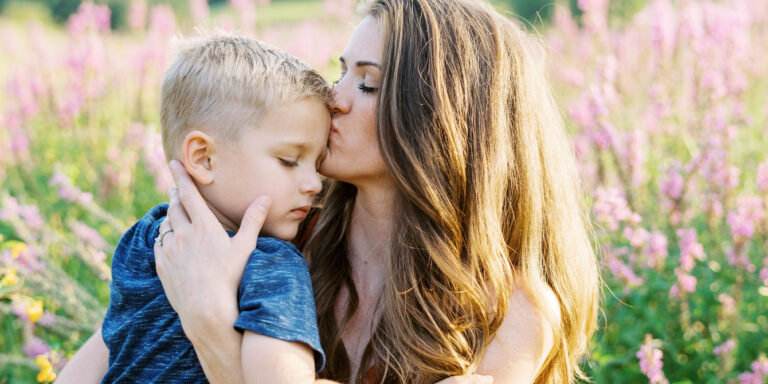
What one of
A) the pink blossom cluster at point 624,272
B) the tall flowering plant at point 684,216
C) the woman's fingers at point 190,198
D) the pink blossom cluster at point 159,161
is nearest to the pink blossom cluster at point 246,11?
the pink blossom cluster at point 159,161

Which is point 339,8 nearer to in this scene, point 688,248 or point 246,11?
point 246,11

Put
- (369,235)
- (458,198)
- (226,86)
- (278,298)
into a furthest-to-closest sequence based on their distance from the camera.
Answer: (369,235) < (458,198) < (226,86) < (278,298)

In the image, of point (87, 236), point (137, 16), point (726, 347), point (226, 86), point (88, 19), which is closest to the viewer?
point (226, 86)

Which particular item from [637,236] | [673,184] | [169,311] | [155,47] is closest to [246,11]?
[155,47]

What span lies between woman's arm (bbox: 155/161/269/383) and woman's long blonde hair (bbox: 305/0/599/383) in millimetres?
438

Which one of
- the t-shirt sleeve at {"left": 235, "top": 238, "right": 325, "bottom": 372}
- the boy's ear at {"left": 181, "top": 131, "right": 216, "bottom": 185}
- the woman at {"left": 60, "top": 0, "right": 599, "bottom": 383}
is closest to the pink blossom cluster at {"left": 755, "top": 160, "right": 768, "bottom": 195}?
the woman at {"left": 60, "top": 0, "right": 599, "bottom": 383}

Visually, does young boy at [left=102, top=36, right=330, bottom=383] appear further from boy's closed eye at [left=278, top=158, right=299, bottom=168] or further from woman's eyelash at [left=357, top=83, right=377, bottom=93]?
woman's eyelash at [left=357, top=83, right=377, bottom=93]

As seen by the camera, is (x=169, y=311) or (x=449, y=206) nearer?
(x=169, y=311)

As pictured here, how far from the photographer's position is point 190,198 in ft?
5.77

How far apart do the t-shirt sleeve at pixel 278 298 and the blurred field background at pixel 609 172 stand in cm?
88

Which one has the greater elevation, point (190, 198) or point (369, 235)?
point (190, 198)

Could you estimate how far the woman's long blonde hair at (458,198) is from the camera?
188 cm

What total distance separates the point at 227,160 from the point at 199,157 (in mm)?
82

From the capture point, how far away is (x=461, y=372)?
182cm
